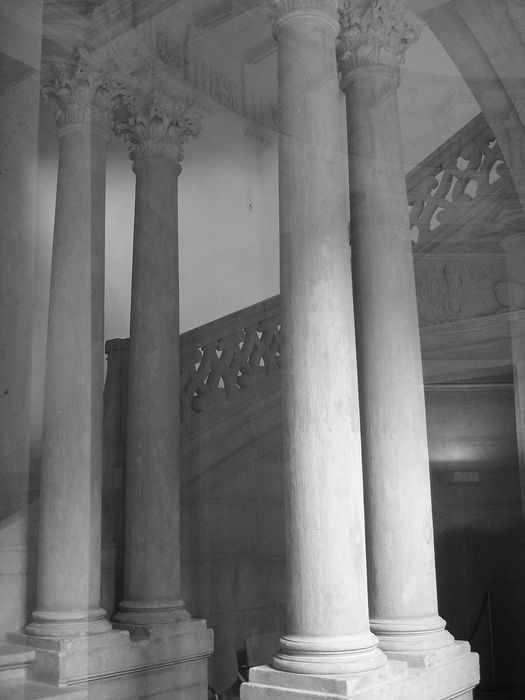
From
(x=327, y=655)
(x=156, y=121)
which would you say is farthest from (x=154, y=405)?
(x=327, y=655)

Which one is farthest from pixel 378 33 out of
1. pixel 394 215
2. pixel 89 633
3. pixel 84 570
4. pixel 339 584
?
pixel 89 633

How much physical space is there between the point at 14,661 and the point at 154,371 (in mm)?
2468

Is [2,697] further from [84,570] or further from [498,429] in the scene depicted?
[498,429]

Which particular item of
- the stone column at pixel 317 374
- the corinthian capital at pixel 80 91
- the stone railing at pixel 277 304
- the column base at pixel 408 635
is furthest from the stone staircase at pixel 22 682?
the corinthian capital at pixel 80 91

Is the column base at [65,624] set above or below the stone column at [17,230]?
below

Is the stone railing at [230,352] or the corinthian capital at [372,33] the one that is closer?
the corinthian capital at [372,33]

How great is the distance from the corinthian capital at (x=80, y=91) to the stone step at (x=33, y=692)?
403 centimetres

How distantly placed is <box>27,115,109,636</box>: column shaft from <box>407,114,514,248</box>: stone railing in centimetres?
268

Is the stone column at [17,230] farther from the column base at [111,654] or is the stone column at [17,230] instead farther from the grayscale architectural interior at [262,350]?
the column base at [111,654]

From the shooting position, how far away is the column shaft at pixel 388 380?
4609 mm

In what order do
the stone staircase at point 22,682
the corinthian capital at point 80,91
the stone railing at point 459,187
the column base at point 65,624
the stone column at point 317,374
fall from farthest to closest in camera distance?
1. the stone railing at point 459,187
2. the corinthian capital at point 80,91
3. the column base at point 65,624
4. the stone staircase at point 22,682
5. the stone column at point 317,374

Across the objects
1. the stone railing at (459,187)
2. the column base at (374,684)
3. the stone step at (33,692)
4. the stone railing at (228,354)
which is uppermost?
the stone railing at (459,187)

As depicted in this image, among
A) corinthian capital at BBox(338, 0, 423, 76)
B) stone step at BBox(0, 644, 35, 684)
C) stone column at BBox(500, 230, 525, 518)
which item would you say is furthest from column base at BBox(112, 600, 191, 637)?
corinthian capital at BBox(338, 0, 423, 76)

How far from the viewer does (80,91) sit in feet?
19.3
